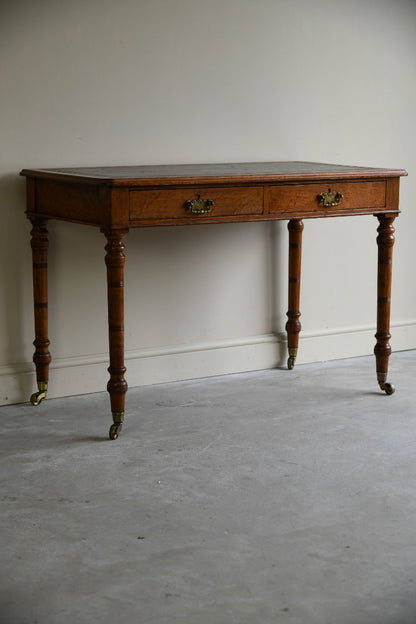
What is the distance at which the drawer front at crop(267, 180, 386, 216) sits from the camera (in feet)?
11.0

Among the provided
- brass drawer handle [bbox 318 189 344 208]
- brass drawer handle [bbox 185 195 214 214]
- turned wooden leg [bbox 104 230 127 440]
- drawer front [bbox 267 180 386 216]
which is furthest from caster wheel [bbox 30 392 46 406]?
brass drawer handle [bbox 318 189 344 208]

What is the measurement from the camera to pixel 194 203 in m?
3.15

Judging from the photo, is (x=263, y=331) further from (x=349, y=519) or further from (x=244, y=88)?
(x=349, y=519)

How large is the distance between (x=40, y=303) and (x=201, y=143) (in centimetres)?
93

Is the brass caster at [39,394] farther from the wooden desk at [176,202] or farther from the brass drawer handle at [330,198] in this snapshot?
the brass drawer handle at [330,198]

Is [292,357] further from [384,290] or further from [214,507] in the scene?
[214,507]

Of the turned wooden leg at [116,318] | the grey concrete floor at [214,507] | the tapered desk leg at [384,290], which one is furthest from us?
the tapered desk leg at [384,290]

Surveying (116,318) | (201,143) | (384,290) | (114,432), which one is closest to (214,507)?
(114,432)

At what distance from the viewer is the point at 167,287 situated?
384 cm

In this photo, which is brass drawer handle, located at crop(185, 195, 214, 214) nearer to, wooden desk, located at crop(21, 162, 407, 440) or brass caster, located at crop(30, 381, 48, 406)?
wooden desk, located at crop(21, 162, 407, 440)

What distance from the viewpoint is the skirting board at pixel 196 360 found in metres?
3.58

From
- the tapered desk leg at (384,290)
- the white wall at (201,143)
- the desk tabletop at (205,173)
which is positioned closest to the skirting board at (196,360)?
the white wall at (201,143)

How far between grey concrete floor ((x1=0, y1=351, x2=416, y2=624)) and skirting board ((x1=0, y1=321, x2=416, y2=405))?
8cm

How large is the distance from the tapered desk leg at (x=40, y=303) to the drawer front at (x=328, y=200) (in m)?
0.82
